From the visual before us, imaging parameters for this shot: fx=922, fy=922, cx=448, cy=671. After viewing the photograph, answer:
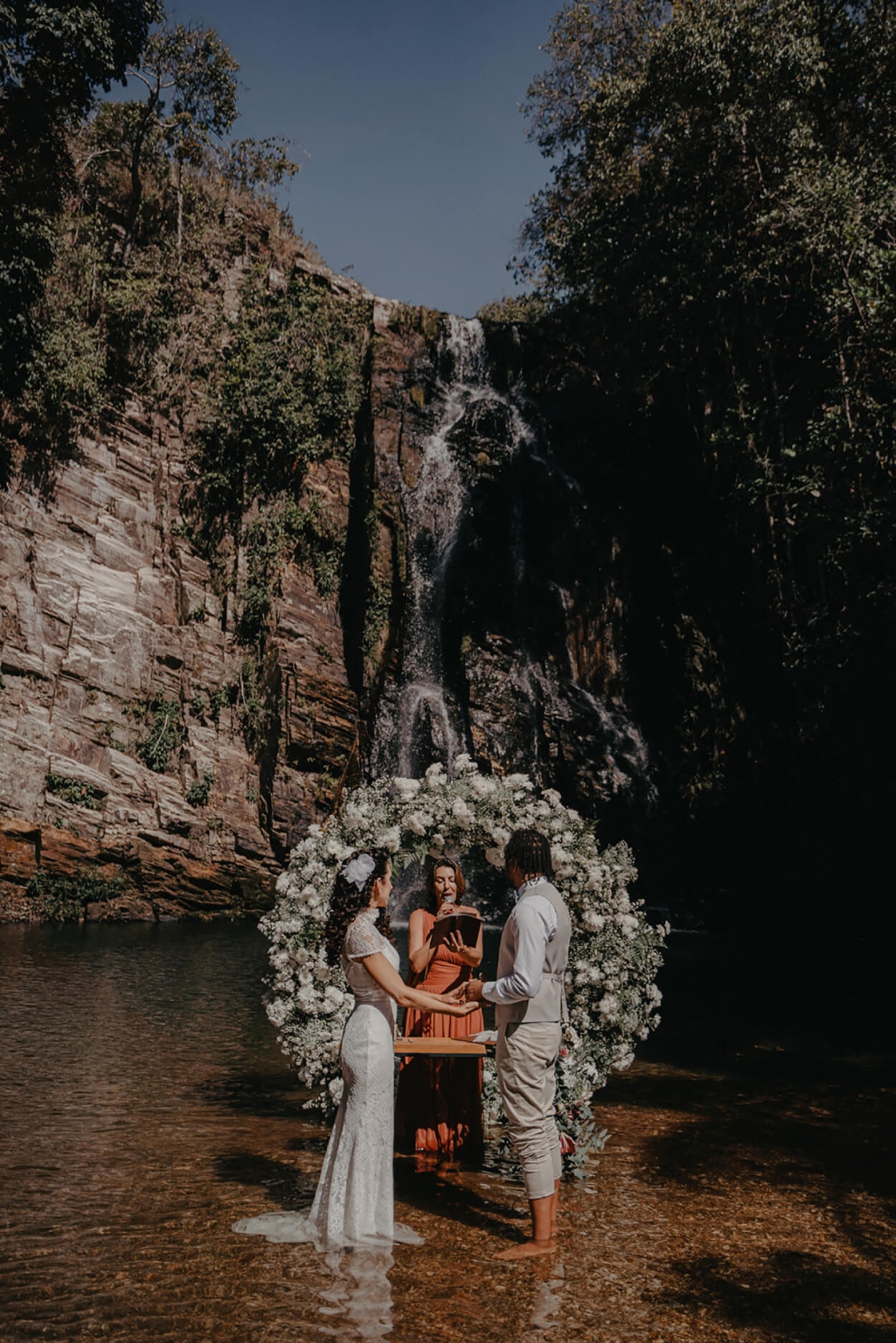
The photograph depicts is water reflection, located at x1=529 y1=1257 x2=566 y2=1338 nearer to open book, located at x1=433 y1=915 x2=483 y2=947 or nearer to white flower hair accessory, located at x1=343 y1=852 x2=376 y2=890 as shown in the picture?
open book, located at x1=433 y1=915 x2=483 y2=947

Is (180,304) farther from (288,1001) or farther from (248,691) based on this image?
(288,1001)

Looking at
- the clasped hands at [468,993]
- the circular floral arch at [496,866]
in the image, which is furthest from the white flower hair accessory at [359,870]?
the circular floral arch at [496,866]

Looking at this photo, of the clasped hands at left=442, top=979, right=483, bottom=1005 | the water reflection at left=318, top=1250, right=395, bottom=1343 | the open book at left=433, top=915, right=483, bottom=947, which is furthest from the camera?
the open book at left=433, top=915, right=483, bottom=947

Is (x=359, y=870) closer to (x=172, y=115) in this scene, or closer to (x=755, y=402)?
(x=755, y=402)

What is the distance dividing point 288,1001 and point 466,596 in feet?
56.0

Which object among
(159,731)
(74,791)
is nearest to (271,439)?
(159,731)

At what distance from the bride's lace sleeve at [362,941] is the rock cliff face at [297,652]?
50.2 ft

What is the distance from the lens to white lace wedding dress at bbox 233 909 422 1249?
4.38 metres

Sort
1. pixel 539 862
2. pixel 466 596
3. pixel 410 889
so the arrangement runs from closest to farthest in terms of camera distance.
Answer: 1. pixel 539 862
2. pixel 410 889
3. pixel 466 596

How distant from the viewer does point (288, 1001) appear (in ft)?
20.8

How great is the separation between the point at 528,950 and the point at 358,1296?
1.62 meters

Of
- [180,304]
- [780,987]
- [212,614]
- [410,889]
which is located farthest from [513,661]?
[180,304]

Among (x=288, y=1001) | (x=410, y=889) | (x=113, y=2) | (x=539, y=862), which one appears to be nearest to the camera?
(x=539, y=862)

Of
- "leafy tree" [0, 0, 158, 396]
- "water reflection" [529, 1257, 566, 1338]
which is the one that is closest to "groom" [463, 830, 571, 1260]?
"water reflection" [529, 1257, 566, 1338]
